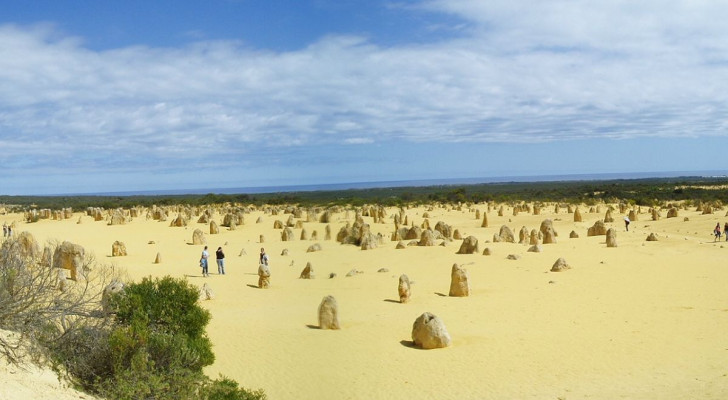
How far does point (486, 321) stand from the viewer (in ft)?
53.1

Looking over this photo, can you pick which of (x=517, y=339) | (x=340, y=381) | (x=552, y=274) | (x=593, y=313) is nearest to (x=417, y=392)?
(x=340, y=381)

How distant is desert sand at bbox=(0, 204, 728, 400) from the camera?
1171 cm

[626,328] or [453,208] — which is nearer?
[626,328]

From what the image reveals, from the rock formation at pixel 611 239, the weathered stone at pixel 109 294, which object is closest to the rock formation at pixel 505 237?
the rock formation at pixel 611 239

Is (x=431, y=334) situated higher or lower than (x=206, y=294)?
lower

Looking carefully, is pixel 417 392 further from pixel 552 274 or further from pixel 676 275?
pixel 676 275

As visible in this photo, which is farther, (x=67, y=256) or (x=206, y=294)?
(x=67, y=256)

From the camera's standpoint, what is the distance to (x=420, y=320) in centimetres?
1387

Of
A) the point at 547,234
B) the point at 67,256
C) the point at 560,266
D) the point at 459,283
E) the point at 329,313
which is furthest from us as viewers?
the point at 547,234

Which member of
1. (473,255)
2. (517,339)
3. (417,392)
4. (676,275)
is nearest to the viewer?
(417,392)

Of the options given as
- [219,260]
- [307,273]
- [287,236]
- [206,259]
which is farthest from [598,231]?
[206,259]

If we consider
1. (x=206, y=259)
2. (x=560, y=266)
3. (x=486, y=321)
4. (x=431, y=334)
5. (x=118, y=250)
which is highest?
(x=206, y=259)

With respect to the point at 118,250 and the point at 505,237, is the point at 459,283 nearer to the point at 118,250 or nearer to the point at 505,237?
the point at 505,237

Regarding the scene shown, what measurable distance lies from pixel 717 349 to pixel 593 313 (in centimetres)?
390
